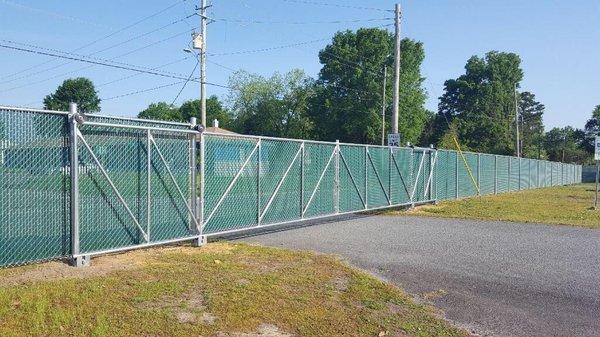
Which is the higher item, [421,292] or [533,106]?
[533,106]

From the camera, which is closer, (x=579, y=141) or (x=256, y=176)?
(x=256, y=176)

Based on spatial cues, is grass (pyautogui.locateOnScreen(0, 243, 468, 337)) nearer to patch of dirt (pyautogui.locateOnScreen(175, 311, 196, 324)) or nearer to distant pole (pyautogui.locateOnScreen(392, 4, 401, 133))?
patch of dirt (pyautogui.locateOnScreen(175, 311, 196, 324))

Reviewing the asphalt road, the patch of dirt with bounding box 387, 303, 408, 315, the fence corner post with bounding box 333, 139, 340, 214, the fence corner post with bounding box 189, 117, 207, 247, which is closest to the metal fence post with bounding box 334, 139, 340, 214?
the fence corner post with bounding box 333, 139, 340, 214

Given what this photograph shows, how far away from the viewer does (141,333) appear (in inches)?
201

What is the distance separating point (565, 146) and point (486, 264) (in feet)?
315

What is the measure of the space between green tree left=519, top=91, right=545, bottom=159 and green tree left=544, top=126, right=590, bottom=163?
310 centimetres

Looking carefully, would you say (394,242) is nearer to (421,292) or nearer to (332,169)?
(332,169)

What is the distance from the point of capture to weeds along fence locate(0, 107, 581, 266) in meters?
6.80

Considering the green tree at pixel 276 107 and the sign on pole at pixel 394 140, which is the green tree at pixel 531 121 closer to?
the green tree at pixel 276 107

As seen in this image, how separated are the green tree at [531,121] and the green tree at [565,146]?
3100mm

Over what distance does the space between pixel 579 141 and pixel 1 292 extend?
97597mm

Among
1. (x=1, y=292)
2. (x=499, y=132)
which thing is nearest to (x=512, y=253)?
(x=1, y=292)

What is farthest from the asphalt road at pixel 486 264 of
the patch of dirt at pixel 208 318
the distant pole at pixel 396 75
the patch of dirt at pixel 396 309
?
the distant pole at pixel 396 75

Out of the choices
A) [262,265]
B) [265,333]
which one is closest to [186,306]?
[265,333]
